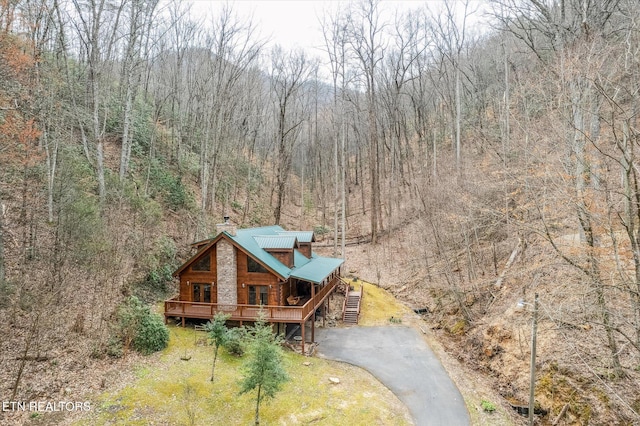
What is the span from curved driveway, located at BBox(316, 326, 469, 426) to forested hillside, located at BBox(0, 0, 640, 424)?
7.45ft

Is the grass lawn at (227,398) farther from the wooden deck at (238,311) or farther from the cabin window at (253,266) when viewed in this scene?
the cabin window at (253,266)

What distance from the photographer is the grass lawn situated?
444 inches

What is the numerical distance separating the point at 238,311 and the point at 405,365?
28.2 feet

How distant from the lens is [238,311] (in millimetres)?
17656

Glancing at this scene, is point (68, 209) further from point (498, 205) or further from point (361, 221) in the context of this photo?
point (361, 221)

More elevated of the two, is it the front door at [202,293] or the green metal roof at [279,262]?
the green metal roof at [279,262]

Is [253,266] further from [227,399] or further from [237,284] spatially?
[227,399]

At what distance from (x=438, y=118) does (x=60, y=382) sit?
4206 centimetres

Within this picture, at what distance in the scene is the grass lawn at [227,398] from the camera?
11266 mm

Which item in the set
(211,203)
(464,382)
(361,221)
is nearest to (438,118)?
(361,221)

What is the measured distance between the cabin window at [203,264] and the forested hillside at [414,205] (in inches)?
138

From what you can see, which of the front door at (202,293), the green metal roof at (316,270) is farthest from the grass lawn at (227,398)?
the green metal roof at (316,270)

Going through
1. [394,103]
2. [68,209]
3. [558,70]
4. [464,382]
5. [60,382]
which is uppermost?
[394,103]

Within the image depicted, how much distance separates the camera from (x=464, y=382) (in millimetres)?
14453
